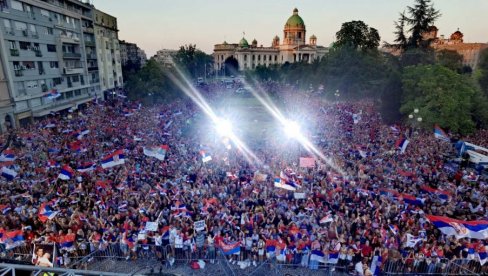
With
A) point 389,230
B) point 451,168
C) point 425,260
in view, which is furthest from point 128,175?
point 451,168

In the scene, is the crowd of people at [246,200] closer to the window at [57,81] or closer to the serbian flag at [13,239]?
the serbian flag at [13,239]

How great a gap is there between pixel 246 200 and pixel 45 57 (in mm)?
36974

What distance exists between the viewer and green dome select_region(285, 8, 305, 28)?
133500 millimetres

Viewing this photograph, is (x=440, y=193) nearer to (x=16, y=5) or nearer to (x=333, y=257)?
(x=333, y=257)

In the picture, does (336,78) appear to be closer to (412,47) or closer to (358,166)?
(412,47)

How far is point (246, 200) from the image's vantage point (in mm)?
14719

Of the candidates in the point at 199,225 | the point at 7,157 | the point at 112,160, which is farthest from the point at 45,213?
the point at 7,157

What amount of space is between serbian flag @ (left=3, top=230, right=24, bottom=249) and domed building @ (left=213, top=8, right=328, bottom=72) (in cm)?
12163

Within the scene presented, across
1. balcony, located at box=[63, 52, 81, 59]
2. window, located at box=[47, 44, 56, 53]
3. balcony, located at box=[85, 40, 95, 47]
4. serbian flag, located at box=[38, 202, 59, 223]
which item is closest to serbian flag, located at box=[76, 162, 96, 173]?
serbian flag, located at box=[38, 202, 59, 223]

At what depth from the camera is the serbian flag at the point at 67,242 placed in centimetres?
1158

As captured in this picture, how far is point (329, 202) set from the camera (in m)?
14.7

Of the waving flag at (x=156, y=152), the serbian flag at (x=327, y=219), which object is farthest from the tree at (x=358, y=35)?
the serbian flag at (x=327, y=219)

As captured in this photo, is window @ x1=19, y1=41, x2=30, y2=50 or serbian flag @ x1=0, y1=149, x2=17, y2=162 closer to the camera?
serbian flag @ x1=0, y1=149, x2=17, y2=162

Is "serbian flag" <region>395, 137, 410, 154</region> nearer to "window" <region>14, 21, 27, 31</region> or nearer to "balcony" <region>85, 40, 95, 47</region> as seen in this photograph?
"window" <region>14, 21, 27, 31</region>
